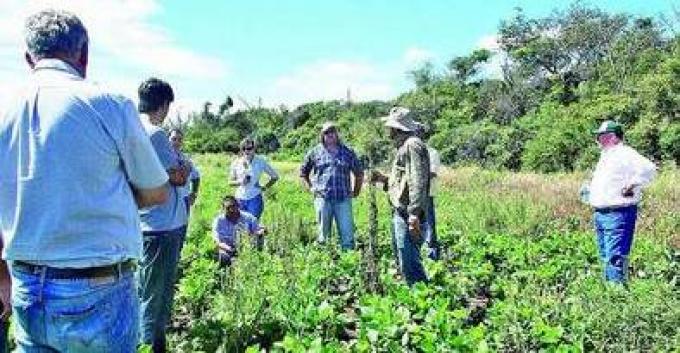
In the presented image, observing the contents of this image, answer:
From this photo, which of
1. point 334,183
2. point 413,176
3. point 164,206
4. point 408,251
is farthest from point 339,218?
point 164,206

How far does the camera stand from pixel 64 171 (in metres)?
2.85

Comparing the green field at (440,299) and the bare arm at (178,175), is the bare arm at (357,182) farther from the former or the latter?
the bare arm at (178,175)

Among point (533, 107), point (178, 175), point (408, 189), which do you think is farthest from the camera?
point (533, 107)

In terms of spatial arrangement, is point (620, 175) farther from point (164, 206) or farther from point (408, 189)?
point (164, 206)

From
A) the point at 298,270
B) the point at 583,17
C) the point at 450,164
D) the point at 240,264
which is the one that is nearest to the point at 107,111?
the point at 240,264

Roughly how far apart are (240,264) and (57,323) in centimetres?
337

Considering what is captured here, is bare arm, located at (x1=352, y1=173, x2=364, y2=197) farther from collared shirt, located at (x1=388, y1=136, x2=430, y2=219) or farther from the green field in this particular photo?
collared shirt, located at (x1=388, y1=136, x2=430, y2=219)

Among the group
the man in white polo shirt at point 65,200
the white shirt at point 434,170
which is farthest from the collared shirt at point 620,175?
the man in white polo shirt at point 65,200

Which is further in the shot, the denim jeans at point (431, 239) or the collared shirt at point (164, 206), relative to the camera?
the denim jeans at point (431, 239)

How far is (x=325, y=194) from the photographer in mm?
9781

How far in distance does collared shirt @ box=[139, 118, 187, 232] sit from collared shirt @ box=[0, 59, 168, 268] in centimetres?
180

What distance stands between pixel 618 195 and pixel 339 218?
3400mm

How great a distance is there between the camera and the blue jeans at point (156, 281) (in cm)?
504

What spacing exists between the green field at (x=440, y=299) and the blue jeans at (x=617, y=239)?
0.18 m
